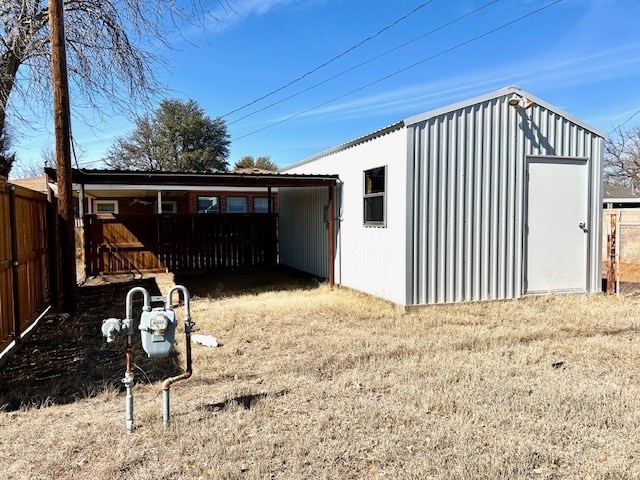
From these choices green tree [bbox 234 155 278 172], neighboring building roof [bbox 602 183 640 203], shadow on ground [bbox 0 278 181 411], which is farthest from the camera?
green tree [bbox 234 155 278 172]

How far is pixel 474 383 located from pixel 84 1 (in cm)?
980

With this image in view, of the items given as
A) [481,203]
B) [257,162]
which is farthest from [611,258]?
[257,162]

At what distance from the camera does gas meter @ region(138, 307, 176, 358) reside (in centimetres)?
A: 300

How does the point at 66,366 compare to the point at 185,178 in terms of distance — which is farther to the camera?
the point at 185,178

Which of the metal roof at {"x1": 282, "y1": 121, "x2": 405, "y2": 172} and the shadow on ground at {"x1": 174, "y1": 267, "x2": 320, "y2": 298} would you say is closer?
the metal roof at {"x1": 282, "y1": 121, "x2": 405, "y2": 172}

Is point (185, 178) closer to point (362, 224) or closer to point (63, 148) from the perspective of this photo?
point (63, 148)

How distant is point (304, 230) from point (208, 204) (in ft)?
29.4

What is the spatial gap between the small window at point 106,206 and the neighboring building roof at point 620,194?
25769mm

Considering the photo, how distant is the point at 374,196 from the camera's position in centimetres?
800

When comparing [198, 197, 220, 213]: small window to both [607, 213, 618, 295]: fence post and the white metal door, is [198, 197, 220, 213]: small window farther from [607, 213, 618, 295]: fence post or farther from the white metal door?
[607, 213, 618, 295]: fence post

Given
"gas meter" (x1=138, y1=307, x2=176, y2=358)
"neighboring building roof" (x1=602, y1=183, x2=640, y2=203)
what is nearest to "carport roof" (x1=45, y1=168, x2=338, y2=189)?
"gas meter" (x1=138, y1=307, x2=176, y2=358)

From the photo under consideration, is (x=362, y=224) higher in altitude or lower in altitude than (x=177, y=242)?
higher

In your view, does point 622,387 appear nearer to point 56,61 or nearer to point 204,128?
point 56,61

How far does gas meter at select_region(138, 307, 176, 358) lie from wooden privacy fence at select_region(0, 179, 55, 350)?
2.35m
